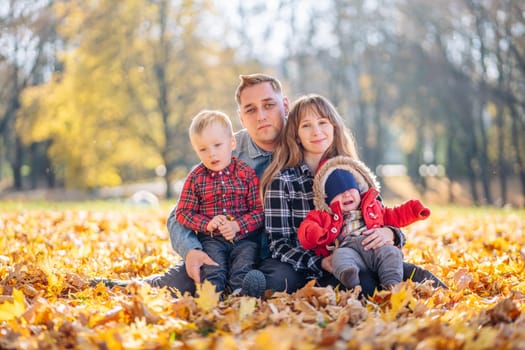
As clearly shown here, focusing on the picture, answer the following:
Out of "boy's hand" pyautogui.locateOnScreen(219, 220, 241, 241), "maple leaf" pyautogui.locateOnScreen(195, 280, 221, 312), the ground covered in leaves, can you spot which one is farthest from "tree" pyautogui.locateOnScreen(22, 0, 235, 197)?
"maple leaf" pyautogui.locateOnScreen(195, 280, 221, 312)

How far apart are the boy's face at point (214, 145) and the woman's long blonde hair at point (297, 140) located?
317 mm

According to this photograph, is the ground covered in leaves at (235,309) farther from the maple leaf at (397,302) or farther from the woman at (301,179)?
the woman at (301,179)

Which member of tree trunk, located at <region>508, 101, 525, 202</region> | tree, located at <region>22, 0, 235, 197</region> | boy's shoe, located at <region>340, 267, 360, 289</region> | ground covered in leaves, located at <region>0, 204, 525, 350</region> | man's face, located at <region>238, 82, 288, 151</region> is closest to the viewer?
ground covered in leaves, located at <region>0, 204, 525, 350</region>

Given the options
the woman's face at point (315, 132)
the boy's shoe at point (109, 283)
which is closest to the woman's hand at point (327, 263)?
the woman's face at point (315, 132)

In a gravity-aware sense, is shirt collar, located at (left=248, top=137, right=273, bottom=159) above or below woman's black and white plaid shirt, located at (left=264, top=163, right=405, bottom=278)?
above

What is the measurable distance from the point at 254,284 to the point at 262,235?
0.67 meters

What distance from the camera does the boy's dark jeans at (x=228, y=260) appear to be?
11.6ft

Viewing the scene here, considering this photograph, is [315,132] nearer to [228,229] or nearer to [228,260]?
[228,229]

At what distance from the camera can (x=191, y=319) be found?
263 cm

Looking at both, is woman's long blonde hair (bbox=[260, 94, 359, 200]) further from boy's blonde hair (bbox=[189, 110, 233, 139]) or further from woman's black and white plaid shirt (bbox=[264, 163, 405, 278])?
boy's blonde hair (bbox=[189, 110, 233, 139])

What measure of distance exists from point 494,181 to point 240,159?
28575 millimetres

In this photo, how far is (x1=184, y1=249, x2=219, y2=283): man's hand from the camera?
3561 millimetres

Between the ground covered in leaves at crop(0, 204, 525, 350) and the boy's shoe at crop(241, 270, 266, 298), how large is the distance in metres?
0.09

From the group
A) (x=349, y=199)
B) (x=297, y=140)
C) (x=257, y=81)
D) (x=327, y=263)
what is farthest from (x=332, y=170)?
(x=257, y=81)
